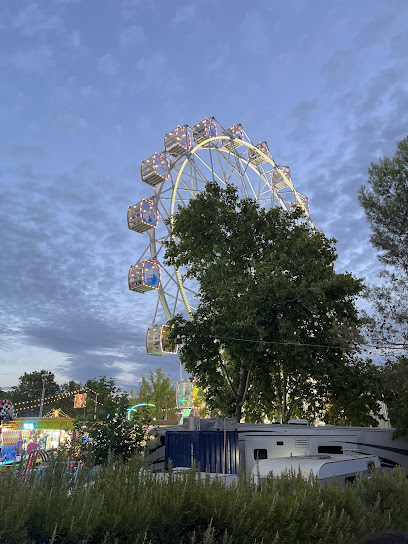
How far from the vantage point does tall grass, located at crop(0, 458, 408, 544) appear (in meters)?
4.51

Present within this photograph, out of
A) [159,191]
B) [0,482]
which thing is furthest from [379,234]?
[159,191]

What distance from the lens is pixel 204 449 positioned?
18.5m

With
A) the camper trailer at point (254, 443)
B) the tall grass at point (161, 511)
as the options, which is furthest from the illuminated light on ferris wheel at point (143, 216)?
the tall grass at point (161, 511)

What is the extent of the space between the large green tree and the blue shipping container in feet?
20.7

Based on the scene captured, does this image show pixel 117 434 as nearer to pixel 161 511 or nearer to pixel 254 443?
pixel 254 443

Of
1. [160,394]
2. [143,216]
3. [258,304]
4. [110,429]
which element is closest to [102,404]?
[110,429]

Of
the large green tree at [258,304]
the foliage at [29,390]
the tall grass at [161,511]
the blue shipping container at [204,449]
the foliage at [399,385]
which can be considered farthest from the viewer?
the foliage at [29,390]

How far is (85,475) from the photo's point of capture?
601 cm

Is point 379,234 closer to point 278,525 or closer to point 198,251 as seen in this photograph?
point 198,251

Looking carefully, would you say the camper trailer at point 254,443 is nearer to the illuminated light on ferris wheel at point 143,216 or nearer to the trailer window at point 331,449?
the trailer window at point 331,449

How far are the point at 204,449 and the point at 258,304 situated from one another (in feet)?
26.6

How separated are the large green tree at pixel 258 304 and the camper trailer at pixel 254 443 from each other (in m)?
4.43

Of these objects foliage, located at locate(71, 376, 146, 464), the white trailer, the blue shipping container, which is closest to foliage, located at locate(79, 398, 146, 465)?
foliage, located at locate(71, 376, 146, 464)

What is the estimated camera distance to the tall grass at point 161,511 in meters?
4.51
